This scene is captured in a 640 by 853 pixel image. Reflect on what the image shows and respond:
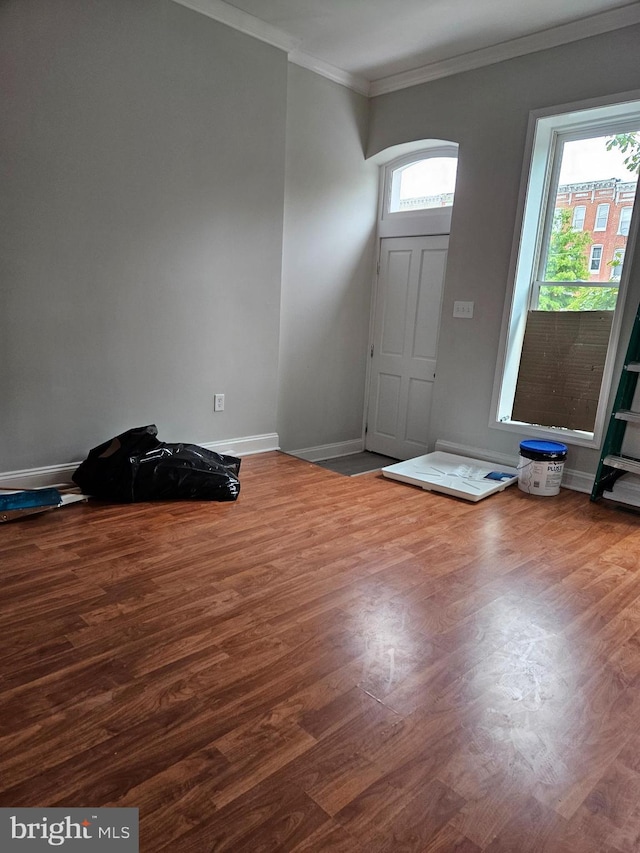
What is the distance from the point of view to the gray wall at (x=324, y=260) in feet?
14.2

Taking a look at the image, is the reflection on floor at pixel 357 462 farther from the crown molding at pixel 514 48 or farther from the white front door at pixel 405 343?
the crown molding at pixel 514 48

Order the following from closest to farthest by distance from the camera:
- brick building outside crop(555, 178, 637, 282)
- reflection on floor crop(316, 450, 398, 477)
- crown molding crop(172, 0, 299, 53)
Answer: crown molding crop(172, 0, 299, 53)
brick building outside crop(555, 178, 637, 282)
reflection on floor crop(316, 450, 398, 477)

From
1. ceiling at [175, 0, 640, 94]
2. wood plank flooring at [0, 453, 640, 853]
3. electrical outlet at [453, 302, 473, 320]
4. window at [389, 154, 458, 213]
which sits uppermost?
ceiling at [175, 0, 640, 94]

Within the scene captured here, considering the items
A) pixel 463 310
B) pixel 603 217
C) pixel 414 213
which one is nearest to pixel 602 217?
pixel 603 217

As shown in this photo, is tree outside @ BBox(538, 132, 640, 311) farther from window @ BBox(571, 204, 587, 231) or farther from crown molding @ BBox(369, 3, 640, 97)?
crown molding @ BBox(369, 3, 640, 97)

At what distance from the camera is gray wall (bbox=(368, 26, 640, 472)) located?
11.7ft

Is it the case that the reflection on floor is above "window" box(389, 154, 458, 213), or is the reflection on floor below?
below

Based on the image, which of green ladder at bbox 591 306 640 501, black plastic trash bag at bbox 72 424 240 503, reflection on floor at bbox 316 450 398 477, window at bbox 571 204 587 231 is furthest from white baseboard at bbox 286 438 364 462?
window at bbox 571 204 587 231

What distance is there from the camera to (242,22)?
12.1 ft

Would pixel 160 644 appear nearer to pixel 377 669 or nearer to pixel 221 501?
pixel 377 669

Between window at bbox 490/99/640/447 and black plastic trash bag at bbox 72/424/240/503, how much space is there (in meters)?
2.17

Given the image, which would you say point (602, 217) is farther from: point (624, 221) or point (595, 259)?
point (595, 259)

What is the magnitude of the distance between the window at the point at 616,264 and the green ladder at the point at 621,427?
0.42 metres

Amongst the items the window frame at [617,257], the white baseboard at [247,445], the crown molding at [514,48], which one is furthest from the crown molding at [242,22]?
the white baseboard at [247,445]
